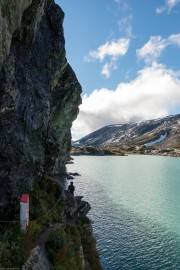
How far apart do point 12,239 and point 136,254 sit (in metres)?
21.5

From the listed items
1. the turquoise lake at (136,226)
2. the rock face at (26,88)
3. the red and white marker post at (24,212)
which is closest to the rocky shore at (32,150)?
the rock face at (26,88)

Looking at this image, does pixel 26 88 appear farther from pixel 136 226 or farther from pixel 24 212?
pixel 136 226

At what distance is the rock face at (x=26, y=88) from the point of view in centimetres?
2530

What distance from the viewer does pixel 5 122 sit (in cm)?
2611

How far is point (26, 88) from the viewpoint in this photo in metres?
29.7

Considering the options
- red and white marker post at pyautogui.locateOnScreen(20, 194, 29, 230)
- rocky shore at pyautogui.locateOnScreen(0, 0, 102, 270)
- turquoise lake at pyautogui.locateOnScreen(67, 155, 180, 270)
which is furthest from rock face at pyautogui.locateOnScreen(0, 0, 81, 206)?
turquoise lake at pyautogui.locateOnScreen(67, 155, 180, 270)

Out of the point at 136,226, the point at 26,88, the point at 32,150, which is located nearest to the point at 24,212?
the point at 32,150

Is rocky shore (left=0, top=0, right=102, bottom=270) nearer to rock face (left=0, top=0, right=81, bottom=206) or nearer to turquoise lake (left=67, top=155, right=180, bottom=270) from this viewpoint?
rock face (left=0, top=0, right=81, bottom=206)

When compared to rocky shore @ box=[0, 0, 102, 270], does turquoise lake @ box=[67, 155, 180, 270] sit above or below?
below

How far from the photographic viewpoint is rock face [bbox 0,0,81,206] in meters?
25.3

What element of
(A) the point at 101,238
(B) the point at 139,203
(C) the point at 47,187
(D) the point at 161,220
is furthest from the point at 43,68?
(B) the point at 139,203

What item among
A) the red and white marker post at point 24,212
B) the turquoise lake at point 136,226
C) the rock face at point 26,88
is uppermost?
the rock face at point 26,88

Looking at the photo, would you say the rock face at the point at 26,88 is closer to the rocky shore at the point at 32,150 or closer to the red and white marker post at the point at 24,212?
the rocky shore at the point at 32,150

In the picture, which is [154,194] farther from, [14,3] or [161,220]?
[14,3]
